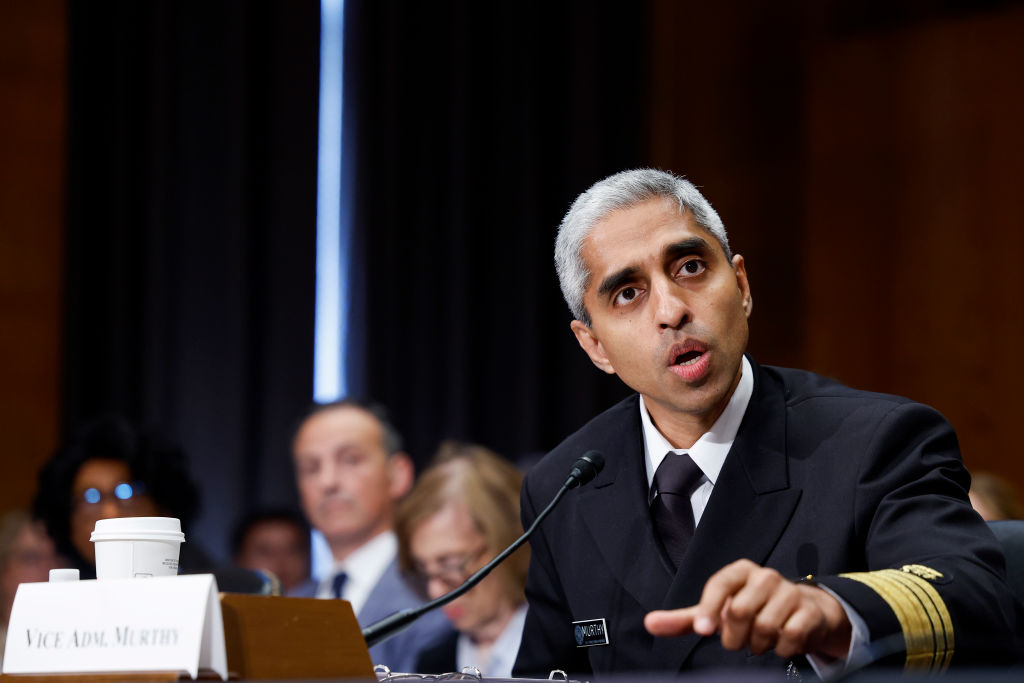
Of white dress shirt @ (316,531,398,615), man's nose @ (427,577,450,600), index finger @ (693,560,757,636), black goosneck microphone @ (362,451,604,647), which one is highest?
index finger @ (693,560,757,636)

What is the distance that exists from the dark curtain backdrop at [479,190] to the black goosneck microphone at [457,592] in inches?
146

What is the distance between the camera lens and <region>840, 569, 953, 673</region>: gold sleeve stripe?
1.12m

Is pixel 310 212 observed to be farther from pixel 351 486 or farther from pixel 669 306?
pixel 669 306

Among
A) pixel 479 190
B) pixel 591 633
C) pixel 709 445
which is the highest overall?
pixel 479 190

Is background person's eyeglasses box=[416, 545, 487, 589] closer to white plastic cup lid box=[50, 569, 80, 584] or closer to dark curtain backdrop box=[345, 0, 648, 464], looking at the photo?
dark curtain backdrop box=[345, 0, 648, 464]

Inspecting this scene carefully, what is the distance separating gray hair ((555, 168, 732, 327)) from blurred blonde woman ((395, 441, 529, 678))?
5.74ft

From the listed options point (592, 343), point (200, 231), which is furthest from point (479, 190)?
point (592, 343)

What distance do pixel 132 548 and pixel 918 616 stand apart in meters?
0.76

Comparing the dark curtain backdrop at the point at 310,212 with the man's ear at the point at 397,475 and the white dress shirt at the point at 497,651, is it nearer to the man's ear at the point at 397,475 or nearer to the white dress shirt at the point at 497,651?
the man's ear at the point at 397,475

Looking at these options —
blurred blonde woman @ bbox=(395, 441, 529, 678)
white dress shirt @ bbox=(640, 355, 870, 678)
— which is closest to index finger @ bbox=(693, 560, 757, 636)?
white dress shirt @ bbox=(640, 355, 870, 678)

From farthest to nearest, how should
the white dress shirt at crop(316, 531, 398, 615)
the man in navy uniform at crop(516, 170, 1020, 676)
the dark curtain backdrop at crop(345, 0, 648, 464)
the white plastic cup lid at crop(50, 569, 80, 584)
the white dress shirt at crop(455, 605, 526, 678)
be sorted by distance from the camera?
the dark curtain backdrop at crop(345, 0, 648, 464)
the white dress shirt at crop(316, 531, 398, 615)
the white dress shirt at crop(455, 605, 526, 678)
the man in navy uniform at crop(516, 170, 1020, 676)
the white plastic cup lid at crop(50, 569, 80, 584)

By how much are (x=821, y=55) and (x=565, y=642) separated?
4.07 metres

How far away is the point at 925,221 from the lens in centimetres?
492

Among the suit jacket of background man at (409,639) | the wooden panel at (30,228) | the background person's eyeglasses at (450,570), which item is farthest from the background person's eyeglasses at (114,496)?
the wooden panel at (30,228)
